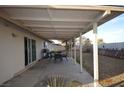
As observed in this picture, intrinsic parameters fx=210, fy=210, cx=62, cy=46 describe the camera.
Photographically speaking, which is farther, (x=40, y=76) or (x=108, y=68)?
(x=108, y=68)

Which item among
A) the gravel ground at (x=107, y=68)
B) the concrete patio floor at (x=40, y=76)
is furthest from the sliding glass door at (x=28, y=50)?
the gravel ground at (x=107, y=68)

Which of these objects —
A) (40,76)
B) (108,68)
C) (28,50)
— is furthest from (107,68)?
(40,76)

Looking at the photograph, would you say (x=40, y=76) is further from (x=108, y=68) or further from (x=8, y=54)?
(x=108, y=68)

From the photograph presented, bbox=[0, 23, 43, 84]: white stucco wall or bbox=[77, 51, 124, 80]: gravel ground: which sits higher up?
bbox=[0, 23, 43, 84]: white stucco wall

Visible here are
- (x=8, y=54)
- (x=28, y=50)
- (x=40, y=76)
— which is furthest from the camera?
(x=28, y=50)

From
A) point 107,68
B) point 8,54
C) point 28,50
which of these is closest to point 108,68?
point 107,68

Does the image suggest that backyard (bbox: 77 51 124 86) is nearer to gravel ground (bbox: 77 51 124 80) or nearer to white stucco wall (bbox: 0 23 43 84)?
gravel ground (bbox: 77 51 124 80)

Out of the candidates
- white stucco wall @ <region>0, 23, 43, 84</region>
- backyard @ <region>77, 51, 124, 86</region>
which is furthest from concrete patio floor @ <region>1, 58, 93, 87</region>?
backyard @ <region>77, 51, 124, 86</region>

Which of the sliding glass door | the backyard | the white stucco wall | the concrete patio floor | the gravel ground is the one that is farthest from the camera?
the sliding glass door

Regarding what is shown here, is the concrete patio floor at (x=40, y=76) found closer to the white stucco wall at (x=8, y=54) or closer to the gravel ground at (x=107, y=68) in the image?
the white stucco wall at (x=8, y=54)

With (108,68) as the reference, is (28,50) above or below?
above

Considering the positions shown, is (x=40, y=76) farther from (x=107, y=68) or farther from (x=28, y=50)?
(x=107, y=68)

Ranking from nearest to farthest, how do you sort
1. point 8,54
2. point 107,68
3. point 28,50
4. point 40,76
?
point 8,54 → point 40,76 → point 28,50 → point 107,68

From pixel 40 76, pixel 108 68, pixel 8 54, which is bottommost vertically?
pixel 108 68
